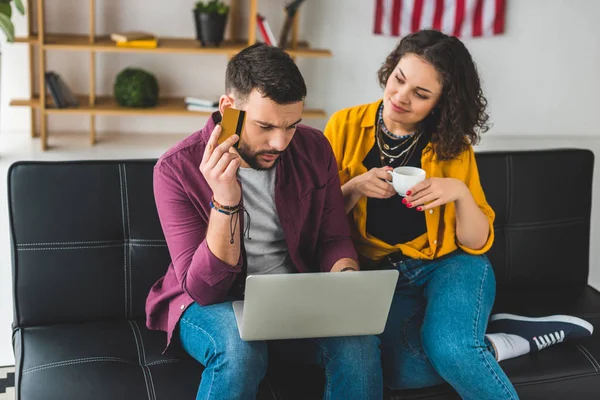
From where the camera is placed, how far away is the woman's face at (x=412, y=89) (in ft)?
6.56

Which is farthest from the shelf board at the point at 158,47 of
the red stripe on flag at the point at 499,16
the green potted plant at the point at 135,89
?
the red stripe on flag at the point at 499,16

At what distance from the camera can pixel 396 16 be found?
4.12 meters

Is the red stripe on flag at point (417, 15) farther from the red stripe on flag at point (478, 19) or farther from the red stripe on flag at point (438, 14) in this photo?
the red stripe on flag at point (478, 19)

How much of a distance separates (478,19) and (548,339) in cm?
263

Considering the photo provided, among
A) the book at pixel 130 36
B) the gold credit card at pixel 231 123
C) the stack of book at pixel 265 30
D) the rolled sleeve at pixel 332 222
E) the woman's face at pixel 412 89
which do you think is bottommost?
the rolled sleeve at pixel 332 222

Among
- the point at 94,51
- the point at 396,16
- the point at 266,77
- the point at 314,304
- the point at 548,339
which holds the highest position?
the point at 396,16

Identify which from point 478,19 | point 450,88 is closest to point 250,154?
point 450,88

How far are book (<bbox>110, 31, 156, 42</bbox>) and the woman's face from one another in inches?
81.4

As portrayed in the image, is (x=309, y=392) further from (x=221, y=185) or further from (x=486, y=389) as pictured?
(x=221, y=185)

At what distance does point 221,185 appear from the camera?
5.44ft

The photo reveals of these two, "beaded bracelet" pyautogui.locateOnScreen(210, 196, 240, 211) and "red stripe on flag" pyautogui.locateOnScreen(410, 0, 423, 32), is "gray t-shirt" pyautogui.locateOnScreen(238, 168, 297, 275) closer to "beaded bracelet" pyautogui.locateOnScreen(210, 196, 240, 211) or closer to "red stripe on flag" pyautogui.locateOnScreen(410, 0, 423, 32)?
"beaded bracelet" pyautogui.locateOnScreen(210, 196, 240, 211)

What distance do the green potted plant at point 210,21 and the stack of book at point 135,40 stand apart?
0.79 feet

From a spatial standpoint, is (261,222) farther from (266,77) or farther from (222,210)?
(266,77)

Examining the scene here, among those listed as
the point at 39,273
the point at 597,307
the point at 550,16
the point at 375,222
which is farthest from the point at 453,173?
the point at 550,16
